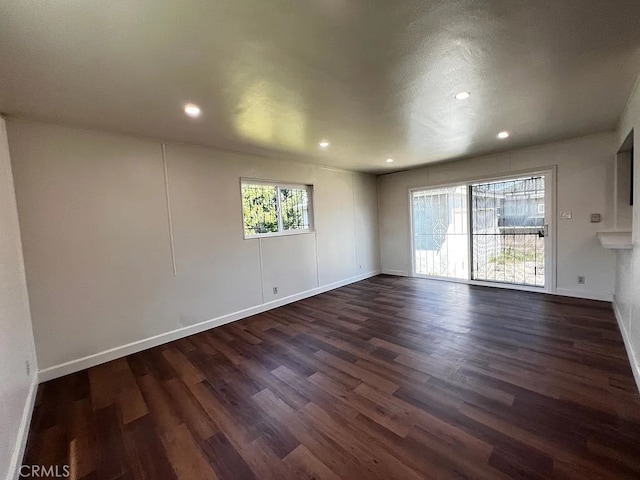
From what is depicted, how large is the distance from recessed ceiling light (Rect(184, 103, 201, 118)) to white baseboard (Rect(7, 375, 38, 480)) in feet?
8.56

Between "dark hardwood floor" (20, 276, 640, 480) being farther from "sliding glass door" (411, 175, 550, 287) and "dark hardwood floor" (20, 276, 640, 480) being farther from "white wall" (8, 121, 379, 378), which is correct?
"sliding glass door" (411, 175, 550, 287)

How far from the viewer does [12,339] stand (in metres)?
1.91

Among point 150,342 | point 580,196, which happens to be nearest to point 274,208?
point 150,342

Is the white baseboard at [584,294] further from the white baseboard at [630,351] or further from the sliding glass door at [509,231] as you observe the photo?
the white baseboard at [630,351]

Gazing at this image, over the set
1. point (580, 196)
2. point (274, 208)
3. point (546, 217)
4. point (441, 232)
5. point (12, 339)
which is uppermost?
point (274, 208)

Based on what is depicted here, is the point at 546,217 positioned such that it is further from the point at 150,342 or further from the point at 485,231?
the point at 150,342

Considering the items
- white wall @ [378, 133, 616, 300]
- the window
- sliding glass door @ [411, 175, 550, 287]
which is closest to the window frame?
the window

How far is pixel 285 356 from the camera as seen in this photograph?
112 inches

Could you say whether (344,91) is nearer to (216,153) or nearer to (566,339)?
(216,153)

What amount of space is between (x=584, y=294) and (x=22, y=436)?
251 inches

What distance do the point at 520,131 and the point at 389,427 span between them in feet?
12.6

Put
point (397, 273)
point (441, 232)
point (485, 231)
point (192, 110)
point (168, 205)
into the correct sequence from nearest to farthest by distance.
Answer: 1. point (192, 110)
2. point (168, 205)
3. point (485, 231)
4. point (441, 232)
5. point (397, 273)

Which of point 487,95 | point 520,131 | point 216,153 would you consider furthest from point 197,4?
point 520,131

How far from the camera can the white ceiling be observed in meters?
1.38
